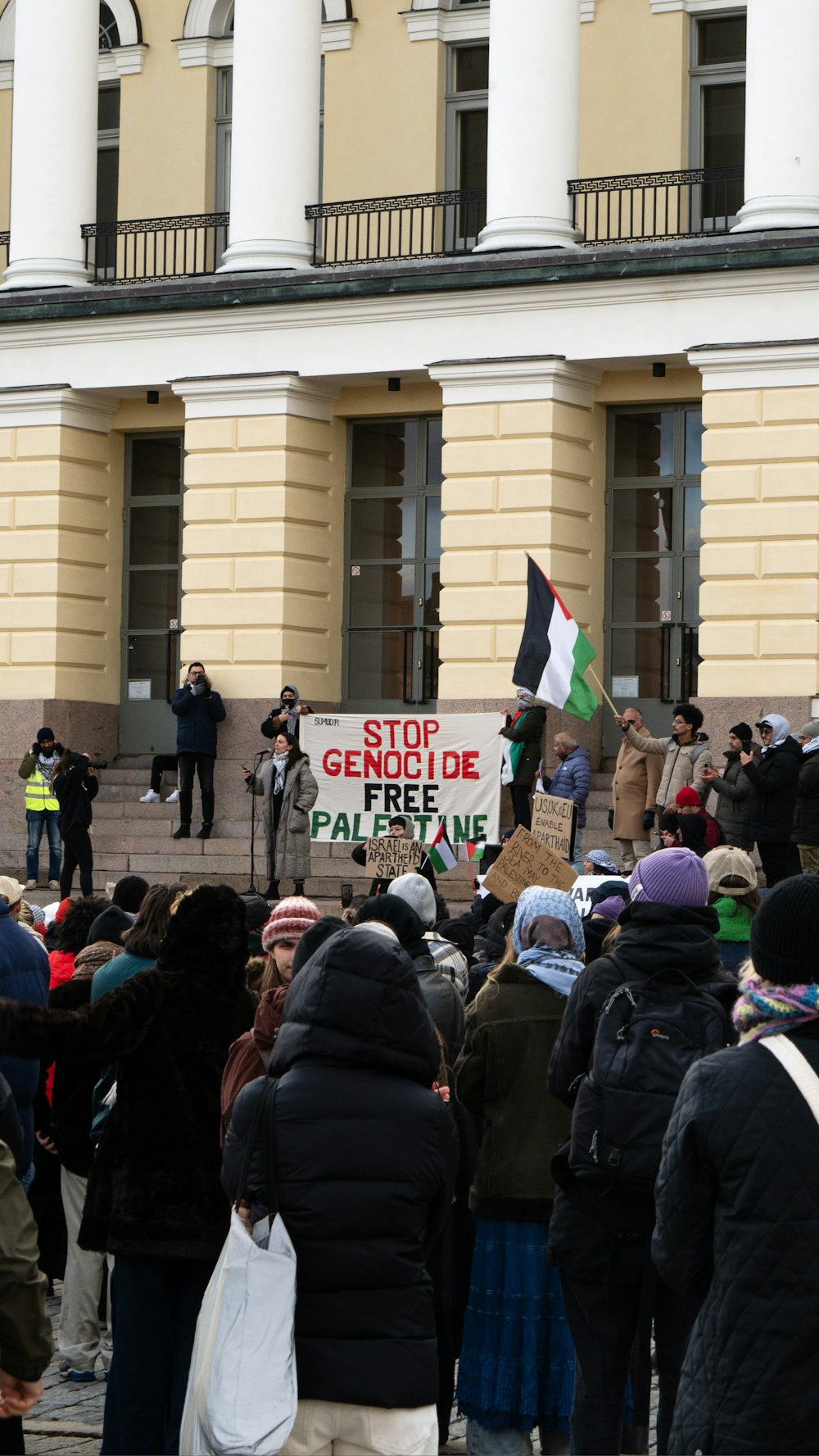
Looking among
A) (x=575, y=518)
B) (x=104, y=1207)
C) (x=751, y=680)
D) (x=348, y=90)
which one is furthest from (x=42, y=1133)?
(x=348, y=90)

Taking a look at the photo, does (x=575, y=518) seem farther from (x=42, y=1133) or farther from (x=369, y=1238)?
(x=369, y=1238)

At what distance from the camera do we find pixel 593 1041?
627 centimetres

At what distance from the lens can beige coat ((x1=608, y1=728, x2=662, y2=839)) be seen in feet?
66.8

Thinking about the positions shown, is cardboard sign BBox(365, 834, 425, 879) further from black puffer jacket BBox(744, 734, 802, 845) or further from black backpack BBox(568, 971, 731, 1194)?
black backpack BBox(568, 971, 731, 1194)

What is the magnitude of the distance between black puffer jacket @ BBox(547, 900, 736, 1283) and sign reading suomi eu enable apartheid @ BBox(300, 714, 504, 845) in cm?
1293

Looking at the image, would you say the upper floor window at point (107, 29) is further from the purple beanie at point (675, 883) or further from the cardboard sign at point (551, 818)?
the purple beanie at point (675, 883)

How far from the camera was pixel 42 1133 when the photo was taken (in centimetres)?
841

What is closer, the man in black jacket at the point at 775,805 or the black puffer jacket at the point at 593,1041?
the black puffer jacket at the point at 593,1041

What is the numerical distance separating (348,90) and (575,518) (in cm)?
699

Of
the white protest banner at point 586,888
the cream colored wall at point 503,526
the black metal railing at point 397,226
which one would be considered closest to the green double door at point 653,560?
the cream colored wall at point 503,526

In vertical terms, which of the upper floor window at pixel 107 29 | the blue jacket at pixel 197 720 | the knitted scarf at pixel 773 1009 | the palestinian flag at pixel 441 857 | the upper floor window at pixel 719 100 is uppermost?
the upper floor window at pixel 107 29

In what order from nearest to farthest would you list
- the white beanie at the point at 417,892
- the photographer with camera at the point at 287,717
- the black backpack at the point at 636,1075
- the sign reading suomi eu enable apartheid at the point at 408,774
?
the black backpack at the point at 636,1075 < the white beanie at the point at 417,892 < the sign reading suomi eu enable apartheid at the point at 408,774 < the photographer with camera at the point at 287,717

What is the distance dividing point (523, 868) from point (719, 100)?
16488mm

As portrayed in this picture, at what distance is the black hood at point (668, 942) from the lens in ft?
20.1
